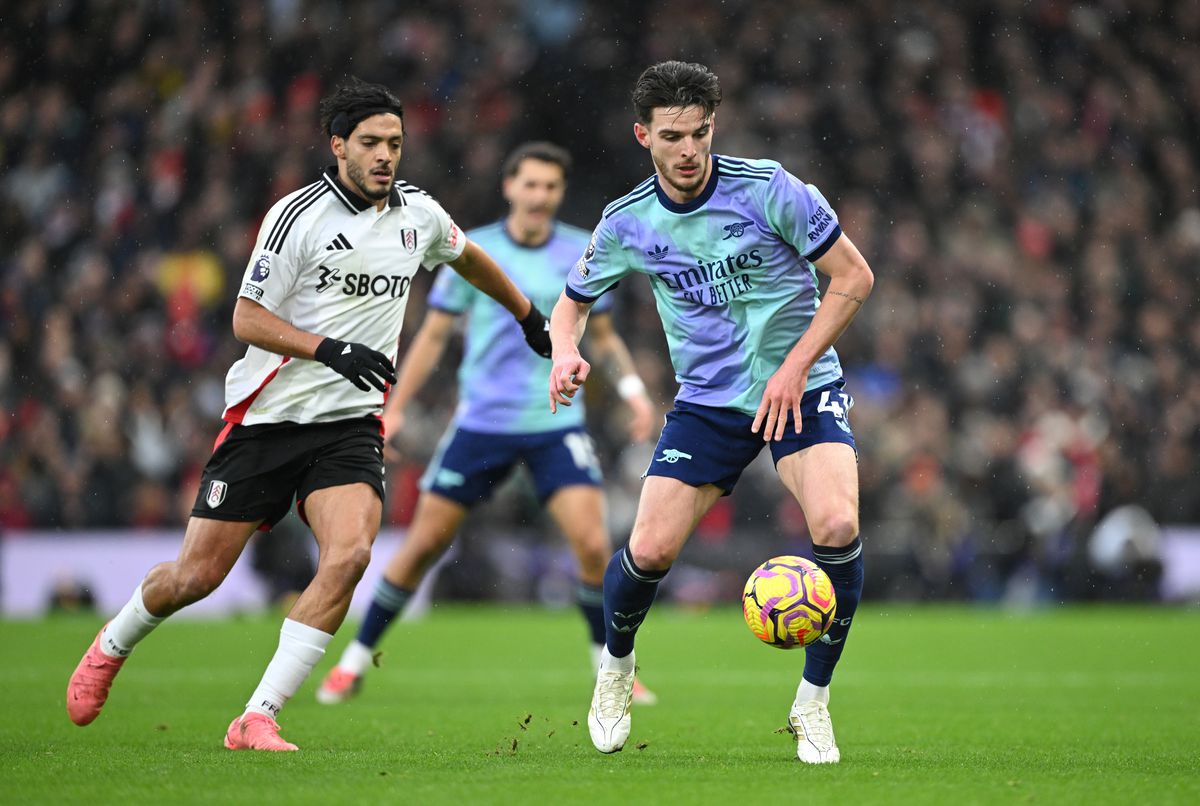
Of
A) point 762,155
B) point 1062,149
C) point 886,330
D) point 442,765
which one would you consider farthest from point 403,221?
point 1062,149

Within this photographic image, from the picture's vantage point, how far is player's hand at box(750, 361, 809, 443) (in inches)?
229

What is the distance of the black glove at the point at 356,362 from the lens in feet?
19.6

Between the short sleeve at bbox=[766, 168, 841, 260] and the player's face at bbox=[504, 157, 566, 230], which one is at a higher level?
the short sleeve at bbox=[766, 168, 841, 260]

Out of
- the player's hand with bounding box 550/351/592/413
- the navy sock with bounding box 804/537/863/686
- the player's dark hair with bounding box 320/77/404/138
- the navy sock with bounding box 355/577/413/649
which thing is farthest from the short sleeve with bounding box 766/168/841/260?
the navy sock with bounding box 355/577/413/649

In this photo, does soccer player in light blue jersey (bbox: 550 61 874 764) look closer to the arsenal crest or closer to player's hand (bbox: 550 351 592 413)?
player's hand (bbox: 550 351 592 413)

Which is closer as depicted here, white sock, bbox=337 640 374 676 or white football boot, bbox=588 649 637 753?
white football boot, bbox=588 649 637 753

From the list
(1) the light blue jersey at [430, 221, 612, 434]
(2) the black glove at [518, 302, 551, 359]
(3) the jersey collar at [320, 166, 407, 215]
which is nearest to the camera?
(3) the jersey collar at [320, 166, 407, 215]

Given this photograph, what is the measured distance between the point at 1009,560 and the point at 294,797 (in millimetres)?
13926

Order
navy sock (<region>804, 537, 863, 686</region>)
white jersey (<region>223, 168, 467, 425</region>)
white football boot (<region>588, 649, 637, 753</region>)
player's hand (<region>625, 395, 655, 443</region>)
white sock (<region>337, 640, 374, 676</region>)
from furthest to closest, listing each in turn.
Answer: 1. player's hand (<region>625, 395, 655, 443</region>)
2. white sock (<region>337, 640, 374, 676</region>)
3. white jersey (<region>223, 168, 467, 425</region>)
4. white football boot (<region>588, 649, 637, 753</region>)
5. navy sock (<region>804, 537, 863, 686</region>)

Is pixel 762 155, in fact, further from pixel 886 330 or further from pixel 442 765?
pixel 442 765

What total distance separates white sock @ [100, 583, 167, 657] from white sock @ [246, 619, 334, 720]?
1.94ft

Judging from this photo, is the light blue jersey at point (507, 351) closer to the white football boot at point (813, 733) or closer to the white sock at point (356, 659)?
the white sock at point (356, 659)

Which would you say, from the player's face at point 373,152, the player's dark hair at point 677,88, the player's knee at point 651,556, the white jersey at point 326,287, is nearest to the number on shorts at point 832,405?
the player's knee at point 651,556

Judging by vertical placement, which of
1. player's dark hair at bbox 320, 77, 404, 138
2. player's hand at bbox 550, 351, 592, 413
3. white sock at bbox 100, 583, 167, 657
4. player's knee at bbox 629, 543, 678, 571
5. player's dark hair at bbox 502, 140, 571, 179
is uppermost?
player's dark hair at bbox 320, 77, 404, 138
